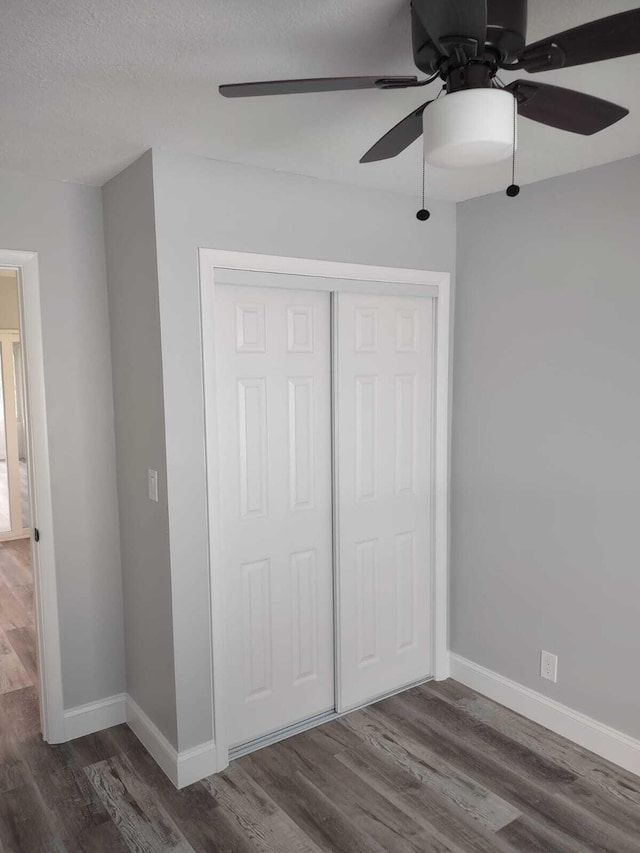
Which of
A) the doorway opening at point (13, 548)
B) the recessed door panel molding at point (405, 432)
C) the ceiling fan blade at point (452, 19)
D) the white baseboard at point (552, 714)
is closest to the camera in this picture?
the ceiling fan blade at point (452, 19)

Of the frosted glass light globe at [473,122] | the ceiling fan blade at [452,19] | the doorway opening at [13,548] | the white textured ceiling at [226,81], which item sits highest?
the white textured ceiling at [226,81]

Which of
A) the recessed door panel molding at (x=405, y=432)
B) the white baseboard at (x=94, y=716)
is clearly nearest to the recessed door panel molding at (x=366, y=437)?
the recessed door panel molding at (x=405, y=432)

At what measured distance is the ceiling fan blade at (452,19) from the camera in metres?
1.15

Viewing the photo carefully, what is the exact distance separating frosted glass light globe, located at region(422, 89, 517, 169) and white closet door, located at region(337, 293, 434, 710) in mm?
1496

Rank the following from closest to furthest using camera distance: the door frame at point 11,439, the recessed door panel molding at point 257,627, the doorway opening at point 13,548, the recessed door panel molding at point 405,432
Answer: the recessed door panel molding at point 257,627
the recessed door panel molding at point 405,432
the doorway opening at point 13,548
the door frame at point 11,439

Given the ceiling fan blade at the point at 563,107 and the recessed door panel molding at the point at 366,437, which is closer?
the ceiling fan blade at the point at 563,107

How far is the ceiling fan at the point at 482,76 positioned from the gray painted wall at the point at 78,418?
160cm

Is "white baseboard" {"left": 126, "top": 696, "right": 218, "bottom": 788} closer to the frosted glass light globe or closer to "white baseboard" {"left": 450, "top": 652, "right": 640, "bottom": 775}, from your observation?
"white baseboard" {"left": 450, "top": 652, "right": 640, "bottom": 775}

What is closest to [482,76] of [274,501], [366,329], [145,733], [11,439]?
[366,329]

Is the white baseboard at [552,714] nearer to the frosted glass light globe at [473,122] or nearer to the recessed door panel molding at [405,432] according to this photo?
the recessed door panel molding at [405,432]

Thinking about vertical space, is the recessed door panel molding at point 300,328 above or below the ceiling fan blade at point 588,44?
below

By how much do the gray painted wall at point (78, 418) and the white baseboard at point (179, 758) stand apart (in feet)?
1.17

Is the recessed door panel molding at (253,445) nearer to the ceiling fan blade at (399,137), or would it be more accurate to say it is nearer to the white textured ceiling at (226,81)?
the white textured ceiling at (226,81)

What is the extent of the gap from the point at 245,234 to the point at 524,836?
7.90 feet
